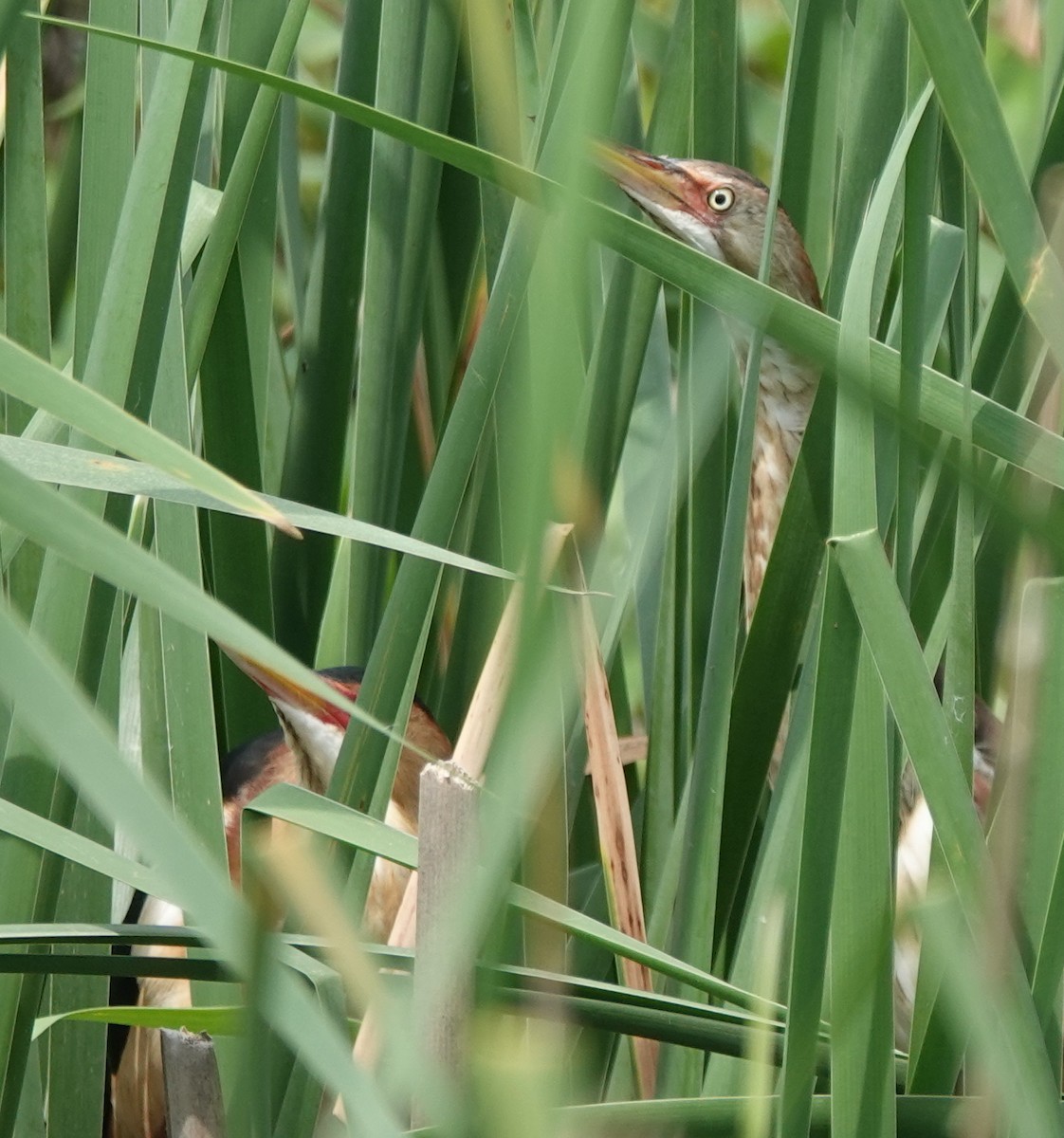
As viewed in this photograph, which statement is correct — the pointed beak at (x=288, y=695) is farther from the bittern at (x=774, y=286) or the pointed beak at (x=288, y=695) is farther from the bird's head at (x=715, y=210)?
the bird's head at (x=715, y=210)

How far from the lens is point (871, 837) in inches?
26.0

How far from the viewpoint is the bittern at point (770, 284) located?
1.48 metres

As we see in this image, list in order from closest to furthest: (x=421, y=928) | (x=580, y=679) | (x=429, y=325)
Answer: (x=421, y=928) < (x=580, y=679) < (x=429, y=325)

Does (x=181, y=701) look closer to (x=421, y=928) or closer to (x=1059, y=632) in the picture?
(x=421, y=928)

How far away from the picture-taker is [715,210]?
5.47 ft

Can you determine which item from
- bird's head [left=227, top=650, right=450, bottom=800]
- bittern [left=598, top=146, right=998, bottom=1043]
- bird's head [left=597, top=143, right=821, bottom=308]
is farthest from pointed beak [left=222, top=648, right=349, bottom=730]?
bird's head [left=597, top=143, right=821, bottom=308]

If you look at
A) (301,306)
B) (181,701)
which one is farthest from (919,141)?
(301,306)

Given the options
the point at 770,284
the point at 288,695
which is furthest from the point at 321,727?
the point at 770,284

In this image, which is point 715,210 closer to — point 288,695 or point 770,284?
point 770,284

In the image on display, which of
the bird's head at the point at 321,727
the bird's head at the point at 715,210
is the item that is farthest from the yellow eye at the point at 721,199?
the bird's head at the point at 321,727

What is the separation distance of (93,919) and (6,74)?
51cm

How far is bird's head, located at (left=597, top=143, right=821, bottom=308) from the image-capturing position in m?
1.45

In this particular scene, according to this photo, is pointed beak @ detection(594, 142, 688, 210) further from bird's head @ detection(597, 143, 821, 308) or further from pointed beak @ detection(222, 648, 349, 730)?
pointed beak @ detection(222, 648, 349, 730)

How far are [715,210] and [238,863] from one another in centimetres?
84
